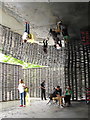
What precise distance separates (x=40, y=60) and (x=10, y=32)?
3185mm

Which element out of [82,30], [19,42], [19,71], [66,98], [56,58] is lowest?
[66,98]

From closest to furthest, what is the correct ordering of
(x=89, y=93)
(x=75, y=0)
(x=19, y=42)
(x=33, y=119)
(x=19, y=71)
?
(x=33, y=119) < (x=75, y=0) < (x=19, y=42) < (x=89, y=93) < (x=19, y=71)

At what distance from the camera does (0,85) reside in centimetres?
1034

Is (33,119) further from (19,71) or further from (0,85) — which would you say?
(19,71)

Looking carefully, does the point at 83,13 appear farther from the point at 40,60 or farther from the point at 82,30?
the point at 40,60

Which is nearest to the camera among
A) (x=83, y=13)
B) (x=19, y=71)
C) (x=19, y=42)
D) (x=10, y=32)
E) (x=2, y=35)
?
(x=83, y=13)

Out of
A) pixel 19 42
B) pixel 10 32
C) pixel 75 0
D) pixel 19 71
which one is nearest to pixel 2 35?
pixel 10 32

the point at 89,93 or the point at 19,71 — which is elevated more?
the point at 19,71

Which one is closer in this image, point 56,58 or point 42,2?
point 42,2

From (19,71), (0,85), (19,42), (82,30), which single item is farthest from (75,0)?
(19,71)

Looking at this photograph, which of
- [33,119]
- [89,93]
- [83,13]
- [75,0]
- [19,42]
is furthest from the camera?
[89,93]

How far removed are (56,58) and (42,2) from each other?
5.19 m

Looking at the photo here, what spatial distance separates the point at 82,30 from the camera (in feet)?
28.6

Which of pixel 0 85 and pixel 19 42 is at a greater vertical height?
pixel 19 42
